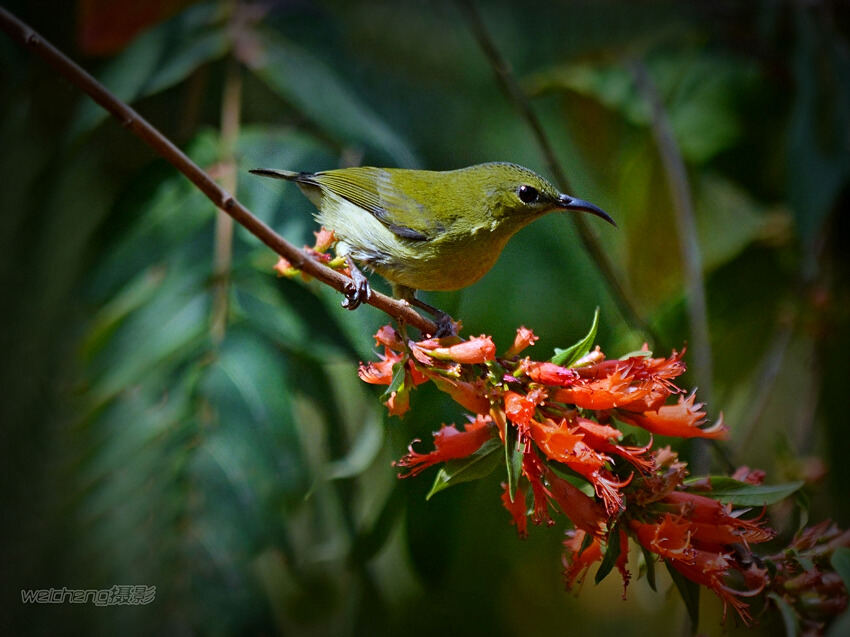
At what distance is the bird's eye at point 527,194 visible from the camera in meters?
0.73

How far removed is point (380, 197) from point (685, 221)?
0.89 m

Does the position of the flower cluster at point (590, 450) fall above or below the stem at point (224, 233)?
below

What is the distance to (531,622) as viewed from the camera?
4.89 feet

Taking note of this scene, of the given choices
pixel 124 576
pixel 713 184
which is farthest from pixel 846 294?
pixel 124 576

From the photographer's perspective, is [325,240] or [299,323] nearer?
[325,240]

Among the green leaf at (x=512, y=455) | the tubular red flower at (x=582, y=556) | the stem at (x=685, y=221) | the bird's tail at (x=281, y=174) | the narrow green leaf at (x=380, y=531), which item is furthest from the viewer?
the stem at (x=685, y=221)

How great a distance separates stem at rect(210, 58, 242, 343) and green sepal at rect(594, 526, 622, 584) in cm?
59

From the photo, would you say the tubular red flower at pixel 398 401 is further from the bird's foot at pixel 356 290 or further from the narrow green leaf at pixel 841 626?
the narrow green leaf at pixel 841 626

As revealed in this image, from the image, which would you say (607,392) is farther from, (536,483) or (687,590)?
(687,590)

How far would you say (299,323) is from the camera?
0.94m

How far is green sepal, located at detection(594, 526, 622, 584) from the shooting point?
66 cm

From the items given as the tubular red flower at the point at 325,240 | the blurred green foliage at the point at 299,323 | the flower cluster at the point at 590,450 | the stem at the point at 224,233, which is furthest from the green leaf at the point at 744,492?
the stem at the point at 224,233

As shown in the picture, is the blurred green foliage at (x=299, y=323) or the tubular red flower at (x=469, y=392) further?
the blurred green foliage at (x=299, y=323)

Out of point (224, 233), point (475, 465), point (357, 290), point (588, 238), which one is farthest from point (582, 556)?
point (224, 233)
